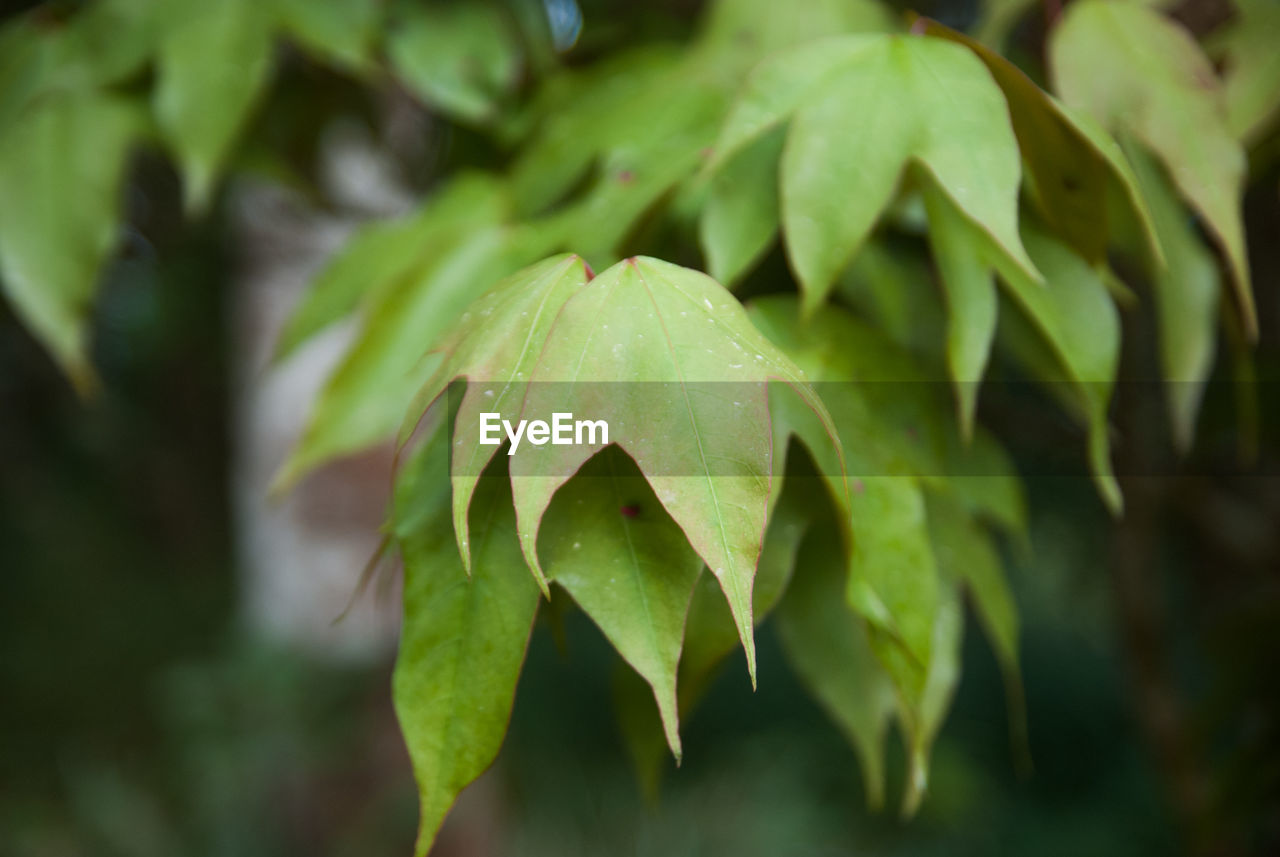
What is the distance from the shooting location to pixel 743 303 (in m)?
0.37

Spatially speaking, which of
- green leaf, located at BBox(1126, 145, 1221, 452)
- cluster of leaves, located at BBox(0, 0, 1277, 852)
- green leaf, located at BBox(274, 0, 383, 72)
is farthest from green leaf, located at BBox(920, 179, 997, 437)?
green leaf, located at BBox(274, 0, 383, 72)

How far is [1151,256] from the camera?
40 cm

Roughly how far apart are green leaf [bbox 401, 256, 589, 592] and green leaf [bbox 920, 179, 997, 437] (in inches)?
5.5

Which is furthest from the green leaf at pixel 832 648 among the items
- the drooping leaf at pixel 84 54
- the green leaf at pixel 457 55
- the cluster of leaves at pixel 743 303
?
the drooping leaf at pixel 84 54

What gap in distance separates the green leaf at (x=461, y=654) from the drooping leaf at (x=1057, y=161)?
0.23m

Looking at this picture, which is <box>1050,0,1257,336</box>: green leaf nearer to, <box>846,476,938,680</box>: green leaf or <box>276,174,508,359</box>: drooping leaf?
<box>846,476,938,680</box>: green leaf

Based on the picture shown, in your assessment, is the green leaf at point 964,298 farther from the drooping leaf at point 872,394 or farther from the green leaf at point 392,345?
the green leaf at point 392,345

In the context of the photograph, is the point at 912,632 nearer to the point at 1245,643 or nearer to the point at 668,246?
the point at 668,246

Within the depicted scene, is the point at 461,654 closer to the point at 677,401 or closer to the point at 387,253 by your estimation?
the point at 677,401

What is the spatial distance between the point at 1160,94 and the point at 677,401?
27cm

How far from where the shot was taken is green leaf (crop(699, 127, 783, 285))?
0.34 meters

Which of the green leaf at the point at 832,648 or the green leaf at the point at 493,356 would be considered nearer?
the green leaf at the point at 493,356

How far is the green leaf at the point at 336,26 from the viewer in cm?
50

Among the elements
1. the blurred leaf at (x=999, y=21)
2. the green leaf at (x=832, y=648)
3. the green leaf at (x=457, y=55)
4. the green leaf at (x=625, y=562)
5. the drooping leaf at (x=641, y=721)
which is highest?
the blurred leaf at (x=999, y=21)
